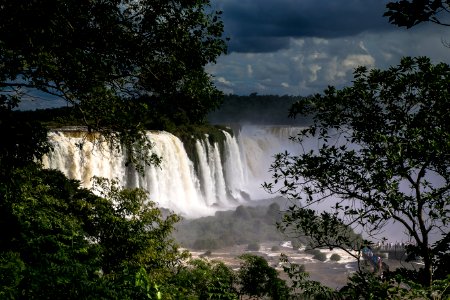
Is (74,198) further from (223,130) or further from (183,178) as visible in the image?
(223,130)

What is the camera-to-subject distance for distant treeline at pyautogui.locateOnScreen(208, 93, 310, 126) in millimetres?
127000

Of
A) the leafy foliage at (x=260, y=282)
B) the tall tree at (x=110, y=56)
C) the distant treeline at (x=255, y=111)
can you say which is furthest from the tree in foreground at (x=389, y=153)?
the distant treeline at (x=255, y=111)

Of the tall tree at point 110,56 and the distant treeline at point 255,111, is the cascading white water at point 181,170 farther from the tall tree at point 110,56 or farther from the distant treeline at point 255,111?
the distant treeline at point 255,111

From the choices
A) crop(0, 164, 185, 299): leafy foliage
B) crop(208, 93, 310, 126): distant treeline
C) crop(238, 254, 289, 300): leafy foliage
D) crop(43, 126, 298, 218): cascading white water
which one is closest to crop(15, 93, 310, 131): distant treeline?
crop(208, 93, 310, 126): distant treeline

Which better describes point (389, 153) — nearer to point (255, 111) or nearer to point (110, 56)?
point (110, 56)

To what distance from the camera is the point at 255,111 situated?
454 feet

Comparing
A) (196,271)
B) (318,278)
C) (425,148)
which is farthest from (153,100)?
(318,278)

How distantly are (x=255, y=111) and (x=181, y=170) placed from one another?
98488 millimetres

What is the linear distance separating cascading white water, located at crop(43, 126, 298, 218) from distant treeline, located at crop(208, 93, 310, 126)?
177 ft

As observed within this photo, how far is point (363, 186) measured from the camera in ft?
26.5

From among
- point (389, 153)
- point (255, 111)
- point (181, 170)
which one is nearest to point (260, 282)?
point (389, 153)

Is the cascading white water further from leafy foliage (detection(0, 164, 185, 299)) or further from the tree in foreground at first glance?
the tree in foreground

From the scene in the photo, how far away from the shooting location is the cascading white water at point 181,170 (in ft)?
91.1

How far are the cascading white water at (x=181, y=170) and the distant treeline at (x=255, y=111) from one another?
54029 mm
